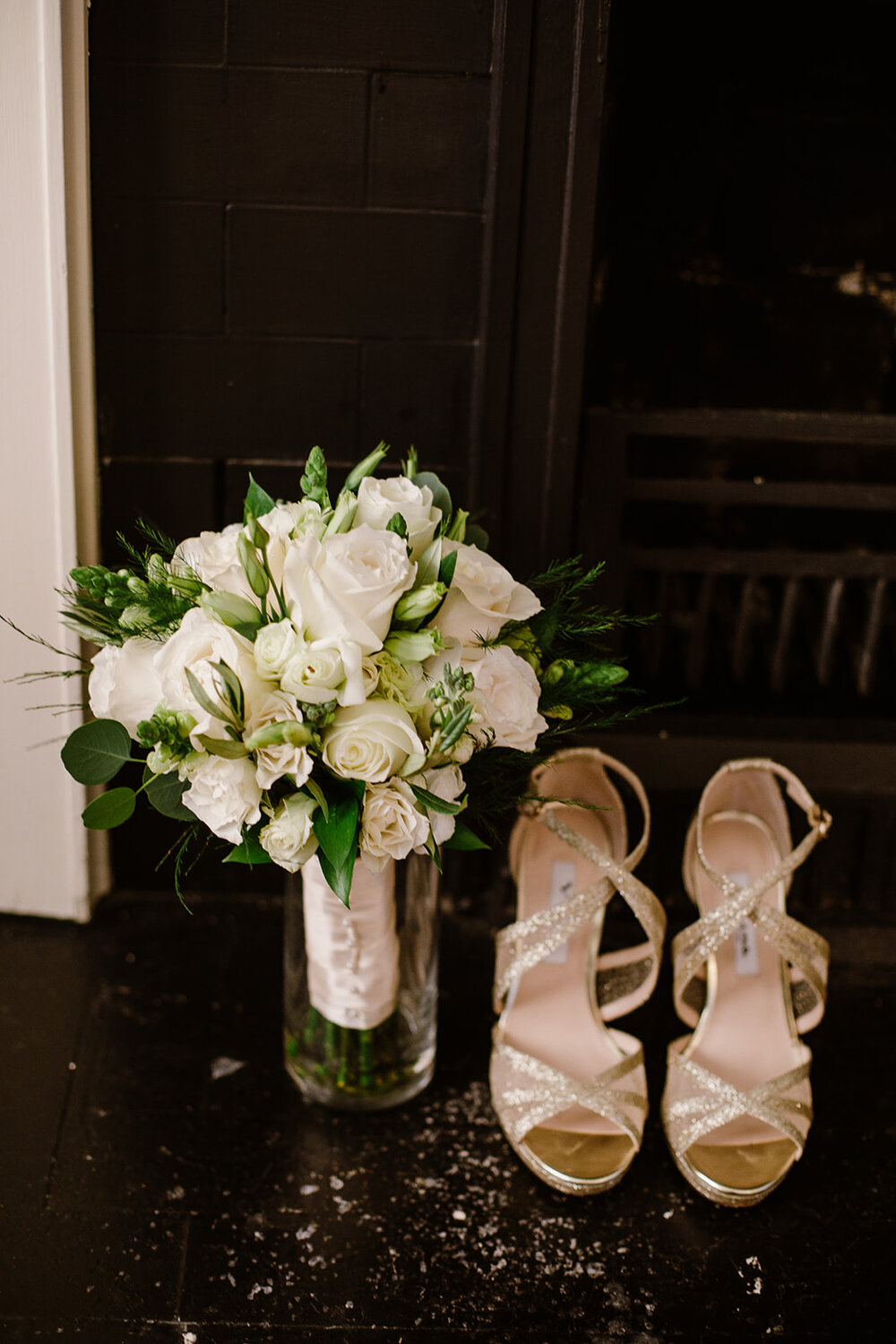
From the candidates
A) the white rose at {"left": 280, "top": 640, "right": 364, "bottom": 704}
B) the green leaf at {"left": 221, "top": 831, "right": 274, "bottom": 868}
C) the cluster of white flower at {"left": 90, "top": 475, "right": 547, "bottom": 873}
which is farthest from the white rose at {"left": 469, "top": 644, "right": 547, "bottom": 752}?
the green leaf at {"left": 221, "top": 831, "right": 274, "bottom": 868}

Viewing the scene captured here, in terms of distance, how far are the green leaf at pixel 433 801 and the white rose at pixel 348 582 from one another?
0.11 m

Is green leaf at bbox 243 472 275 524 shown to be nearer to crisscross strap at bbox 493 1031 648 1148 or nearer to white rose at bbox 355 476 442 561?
white rose at bbox 355 476 442 561

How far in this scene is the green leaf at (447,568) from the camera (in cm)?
74

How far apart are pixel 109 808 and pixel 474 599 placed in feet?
1.08

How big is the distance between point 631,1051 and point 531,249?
0.83 metres

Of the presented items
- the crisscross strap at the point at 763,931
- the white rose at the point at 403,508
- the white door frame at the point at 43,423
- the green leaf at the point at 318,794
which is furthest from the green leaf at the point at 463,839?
the white door frame at the point at 43,423

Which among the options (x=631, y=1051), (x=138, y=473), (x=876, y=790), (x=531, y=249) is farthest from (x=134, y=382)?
(x=876, y=790)

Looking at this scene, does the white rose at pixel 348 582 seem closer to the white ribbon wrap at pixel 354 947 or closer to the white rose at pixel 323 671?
the white rose at pixel 323 671

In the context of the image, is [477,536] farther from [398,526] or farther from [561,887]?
[561,887]

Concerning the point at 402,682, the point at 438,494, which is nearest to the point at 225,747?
the point at 402,682

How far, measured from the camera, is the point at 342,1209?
905mm

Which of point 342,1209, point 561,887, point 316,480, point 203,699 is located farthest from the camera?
point 561,887

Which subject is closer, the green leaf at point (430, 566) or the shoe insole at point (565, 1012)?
the green leaf at point (430, 566)

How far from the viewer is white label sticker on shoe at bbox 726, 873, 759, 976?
1.10m
